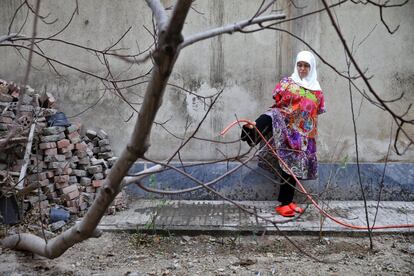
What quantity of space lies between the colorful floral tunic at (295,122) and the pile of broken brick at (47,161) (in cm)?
197

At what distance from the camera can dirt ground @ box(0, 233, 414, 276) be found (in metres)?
3.75

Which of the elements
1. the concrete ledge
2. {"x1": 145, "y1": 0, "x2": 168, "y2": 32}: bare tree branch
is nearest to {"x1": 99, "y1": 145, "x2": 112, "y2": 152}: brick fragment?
the concrete ledge

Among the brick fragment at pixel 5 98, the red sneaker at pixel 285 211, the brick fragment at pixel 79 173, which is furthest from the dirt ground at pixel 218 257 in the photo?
the brick fragment at pixel 5 98

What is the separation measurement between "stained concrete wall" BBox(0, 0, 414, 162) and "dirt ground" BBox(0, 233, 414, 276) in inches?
60.4

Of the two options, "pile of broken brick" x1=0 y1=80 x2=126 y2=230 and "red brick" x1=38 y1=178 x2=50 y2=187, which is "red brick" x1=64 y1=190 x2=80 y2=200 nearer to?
"pile of broken brick" x1=0 y1=80 x2=126 y2=230

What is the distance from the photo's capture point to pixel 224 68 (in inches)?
223

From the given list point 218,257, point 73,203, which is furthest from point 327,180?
point 73,203

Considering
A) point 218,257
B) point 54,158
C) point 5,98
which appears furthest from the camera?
point 54,158

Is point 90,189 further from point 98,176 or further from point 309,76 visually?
point 309,76

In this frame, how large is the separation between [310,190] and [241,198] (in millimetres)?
847

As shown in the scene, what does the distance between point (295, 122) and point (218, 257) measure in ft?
6.00

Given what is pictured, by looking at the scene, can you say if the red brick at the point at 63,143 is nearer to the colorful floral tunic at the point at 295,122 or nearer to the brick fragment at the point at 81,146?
the brick fragment at the point at 81,146

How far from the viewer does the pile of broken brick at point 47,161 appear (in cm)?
450

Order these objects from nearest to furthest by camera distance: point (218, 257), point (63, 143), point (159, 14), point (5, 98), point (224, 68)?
point (159, 14)
point (218, 257)
point (5, 98)
point (63, 143)
point (224, 68)
